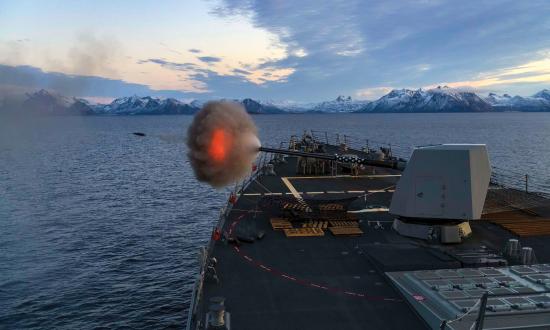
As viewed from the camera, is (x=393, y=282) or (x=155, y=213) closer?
(x=393, y=282)

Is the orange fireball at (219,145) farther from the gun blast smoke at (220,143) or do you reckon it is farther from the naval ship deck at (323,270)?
the naval ship deck at (323,270)

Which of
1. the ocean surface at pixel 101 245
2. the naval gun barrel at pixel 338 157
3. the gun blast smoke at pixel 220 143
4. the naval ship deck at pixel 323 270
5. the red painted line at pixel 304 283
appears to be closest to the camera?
the naval ship deck at pixel 323 270

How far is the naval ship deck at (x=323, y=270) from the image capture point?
10578 mm

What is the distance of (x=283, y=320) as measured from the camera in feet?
34.2

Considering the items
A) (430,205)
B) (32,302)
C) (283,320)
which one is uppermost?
(430,205)

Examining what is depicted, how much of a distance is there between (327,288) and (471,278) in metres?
3.51

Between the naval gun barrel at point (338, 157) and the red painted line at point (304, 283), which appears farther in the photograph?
the naval gun barrel at point (338, 157)

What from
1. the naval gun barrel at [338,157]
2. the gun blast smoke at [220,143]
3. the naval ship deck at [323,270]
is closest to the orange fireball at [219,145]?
the gun blast smoke at [220,143]

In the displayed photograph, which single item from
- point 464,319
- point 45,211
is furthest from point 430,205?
point 45,211

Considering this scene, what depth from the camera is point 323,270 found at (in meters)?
13.6

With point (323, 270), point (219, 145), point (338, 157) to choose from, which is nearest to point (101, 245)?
point (219, 145)

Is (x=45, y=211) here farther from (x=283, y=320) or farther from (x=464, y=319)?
(x=464, y=319)

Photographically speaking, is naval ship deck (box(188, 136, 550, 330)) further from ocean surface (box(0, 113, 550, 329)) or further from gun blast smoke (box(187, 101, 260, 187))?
ocean surface (box(0, 113, 550, 329))

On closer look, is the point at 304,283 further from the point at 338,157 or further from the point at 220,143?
the point at 338,157
